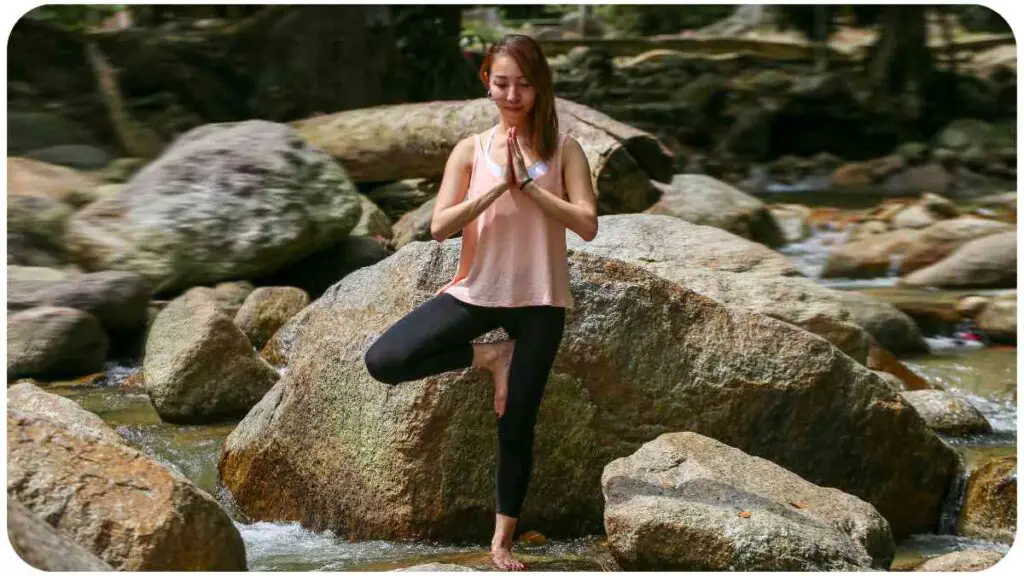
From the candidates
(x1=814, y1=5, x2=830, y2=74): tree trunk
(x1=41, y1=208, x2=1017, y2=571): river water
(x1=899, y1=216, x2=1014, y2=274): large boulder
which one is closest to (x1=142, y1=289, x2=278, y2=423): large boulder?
(x1=41, y1=208, x2=1017, y2=571): river water

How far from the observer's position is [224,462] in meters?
5.70

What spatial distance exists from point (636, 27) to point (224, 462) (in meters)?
27.0

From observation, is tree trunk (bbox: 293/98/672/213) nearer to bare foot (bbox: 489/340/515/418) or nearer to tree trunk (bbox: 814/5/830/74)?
bare foot (bbox: 489/340/515/418)

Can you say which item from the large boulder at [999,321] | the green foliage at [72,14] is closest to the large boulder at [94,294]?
the large boulder at [999,321]

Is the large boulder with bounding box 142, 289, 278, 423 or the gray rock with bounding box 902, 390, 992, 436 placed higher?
the large boulder with bounding box 142, 289, 278, 423

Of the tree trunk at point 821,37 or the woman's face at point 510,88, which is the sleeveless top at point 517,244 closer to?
the woman's face at point 510,88

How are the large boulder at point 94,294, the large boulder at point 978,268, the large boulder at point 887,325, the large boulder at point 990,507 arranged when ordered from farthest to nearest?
the large boulder at point 978,268 < the large boulder at point 887,325 < the large boulder at point 94,294 < the large boulder at point 990,507

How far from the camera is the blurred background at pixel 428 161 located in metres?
8.23

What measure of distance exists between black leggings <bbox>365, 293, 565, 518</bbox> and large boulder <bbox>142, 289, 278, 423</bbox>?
9.49 ft

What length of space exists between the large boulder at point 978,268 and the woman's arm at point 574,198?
7.91 meters

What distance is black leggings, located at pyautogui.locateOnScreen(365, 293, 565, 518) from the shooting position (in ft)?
13.7

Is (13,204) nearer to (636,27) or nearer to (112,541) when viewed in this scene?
(112,541)

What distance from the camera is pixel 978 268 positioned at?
441 inches

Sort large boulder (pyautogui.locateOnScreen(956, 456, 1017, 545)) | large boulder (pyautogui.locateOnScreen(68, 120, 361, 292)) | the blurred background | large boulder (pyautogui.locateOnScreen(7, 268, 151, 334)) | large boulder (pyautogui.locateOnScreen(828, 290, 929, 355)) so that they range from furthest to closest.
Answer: large boulder (pyautogui.locateOnScreen(68, 120, 361, 292))
large boulder (pyautogui.locateOnScreen(828, 290, 929, 355))
large boulder (pyautogui.locateOnScreen(7, 268, 151, 334))
the blurred background
large boulder (pyautogui.locateOnScreen(956, 456, 1017, 545))
